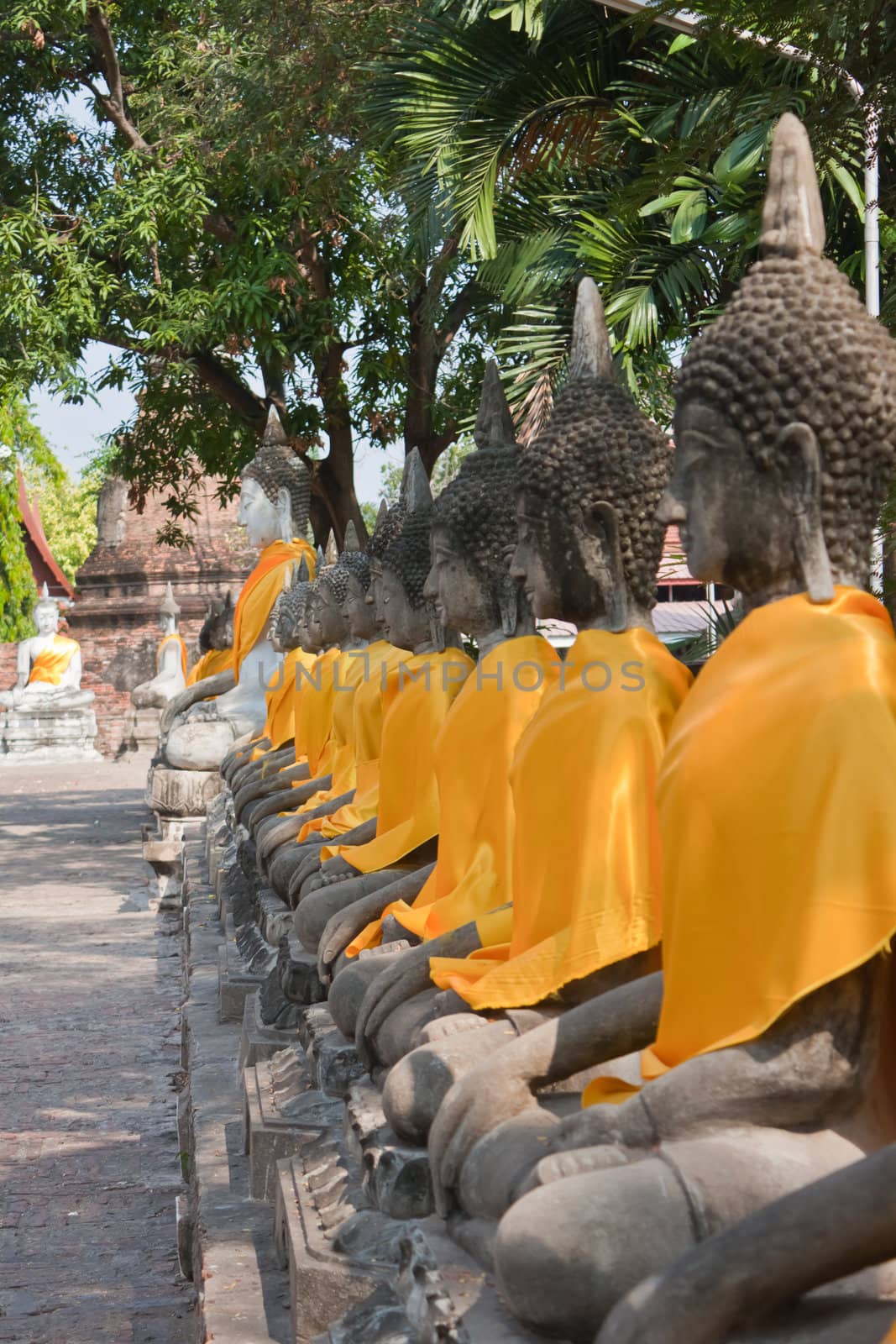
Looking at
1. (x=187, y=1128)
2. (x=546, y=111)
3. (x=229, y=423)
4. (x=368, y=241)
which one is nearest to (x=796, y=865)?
(x=187, y=1128)

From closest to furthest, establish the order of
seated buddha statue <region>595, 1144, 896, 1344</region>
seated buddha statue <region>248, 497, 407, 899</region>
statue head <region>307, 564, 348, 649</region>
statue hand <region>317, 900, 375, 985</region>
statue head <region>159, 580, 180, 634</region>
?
seated buddha statue <region>595, 1144, 896, 1344</region>
statue hand <region>317, 900, 375, 985</region>
seated buddha statue <region>248, 497, 407, 899</region>
statue head <region>307, 564, 348, 649</region>
statue head <region>159, 580, 180, 634</region>

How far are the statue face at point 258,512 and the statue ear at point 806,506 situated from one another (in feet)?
26.6

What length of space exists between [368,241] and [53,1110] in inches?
282

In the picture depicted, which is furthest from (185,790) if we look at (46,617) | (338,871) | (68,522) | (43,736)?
(68,522)

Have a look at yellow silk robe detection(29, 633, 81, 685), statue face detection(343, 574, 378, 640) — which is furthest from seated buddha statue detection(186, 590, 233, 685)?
yellow silk robe detection(29, 633, 81, 685)

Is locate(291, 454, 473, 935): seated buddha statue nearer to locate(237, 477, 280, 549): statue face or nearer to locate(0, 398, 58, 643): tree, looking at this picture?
locate(237, 477, 280, 549): statue face

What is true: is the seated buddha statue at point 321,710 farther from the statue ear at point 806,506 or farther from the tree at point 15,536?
the tree at point 15,536

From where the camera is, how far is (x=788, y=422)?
2.33 m

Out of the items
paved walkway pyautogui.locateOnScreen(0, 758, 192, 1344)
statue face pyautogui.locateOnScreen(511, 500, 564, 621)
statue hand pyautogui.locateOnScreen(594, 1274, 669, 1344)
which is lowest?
paved walkway pyautogui.locateOnScreen(0, 758, 192, 1344)

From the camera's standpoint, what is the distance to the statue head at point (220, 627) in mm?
12594

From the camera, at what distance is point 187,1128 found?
5.17 meters

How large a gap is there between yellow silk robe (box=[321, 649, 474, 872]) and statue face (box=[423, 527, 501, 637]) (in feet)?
1.35

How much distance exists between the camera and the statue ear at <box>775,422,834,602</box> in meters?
2.31

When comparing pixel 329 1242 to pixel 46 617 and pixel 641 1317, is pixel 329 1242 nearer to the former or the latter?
pixel 641 1317
